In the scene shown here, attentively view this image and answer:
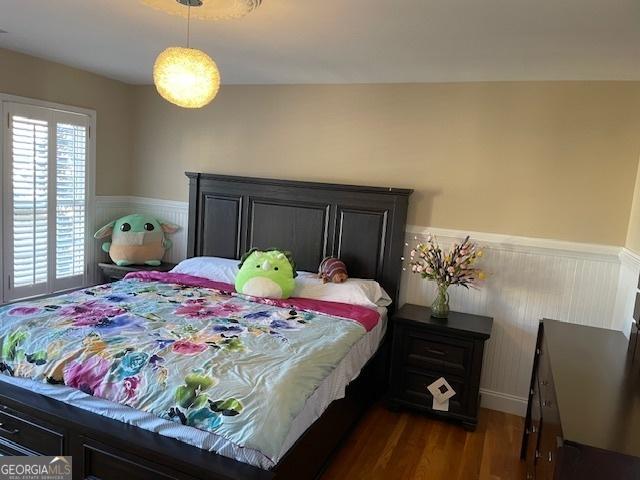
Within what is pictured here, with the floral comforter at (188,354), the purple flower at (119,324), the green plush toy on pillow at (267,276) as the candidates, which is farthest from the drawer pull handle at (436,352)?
the purple flower at (119,324)

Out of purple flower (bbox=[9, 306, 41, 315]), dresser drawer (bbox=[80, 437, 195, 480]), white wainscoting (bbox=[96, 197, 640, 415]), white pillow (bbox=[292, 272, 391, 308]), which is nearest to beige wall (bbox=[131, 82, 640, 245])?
white wainscoting (bbox=[96, 197, 640, 415])

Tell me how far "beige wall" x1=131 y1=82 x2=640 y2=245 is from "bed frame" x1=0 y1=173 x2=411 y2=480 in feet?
0.66

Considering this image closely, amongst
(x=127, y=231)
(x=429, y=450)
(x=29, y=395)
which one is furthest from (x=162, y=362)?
(x=127, y=231)

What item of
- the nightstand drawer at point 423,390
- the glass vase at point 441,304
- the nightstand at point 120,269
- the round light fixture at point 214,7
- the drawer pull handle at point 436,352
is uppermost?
the round light fixture at point 214,7

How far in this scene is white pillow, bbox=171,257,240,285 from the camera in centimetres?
355

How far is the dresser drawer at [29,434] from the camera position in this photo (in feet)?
6.60

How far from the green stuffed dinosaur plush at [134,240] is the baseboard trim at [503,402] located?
291cm

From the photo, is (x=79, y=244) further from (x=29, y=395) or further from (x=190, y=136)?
(x=29, y=395)

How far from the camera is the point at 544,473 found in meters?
1.62

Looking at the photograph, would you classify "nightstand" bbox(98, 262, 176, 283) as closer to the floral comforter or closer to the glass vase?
the floral comforter

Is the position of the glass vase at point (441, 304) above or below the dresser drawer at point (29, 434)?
above

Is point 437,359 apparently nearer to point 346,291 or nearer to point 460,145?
point 346,291

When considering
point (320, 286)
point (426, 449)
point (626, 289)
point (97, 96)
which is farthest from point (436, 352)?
point (97, 96)

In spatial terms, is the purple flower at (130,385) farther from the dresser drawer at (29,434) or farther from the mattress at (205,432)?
the dresser drawer at (29,434)
